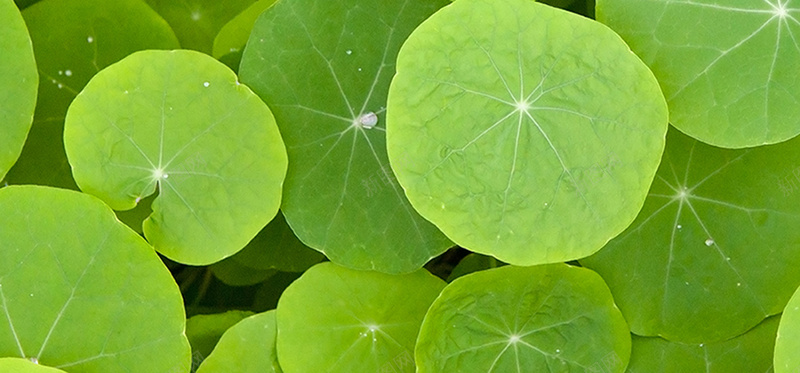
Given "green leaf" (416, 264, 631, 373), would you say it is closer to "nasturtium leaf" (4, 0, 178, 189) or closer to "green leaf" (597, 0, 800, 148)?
"green leaf" (597, 0, 800, 148)

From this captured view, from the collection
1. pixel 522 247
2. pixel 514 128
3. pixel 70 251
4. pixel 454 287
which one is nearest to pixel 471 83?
pixel 514 128

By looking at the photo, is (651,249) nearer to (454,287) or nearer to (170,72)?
(454,287)

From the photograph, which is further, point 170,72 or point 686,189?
point 686,189

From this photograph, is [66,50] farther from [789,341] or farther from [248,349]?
[789,341]

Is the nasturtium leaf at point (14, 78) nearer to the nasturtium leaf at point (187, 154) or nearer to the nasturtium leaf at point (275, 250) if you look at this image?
the nasturtium leaf at point (187, 154)

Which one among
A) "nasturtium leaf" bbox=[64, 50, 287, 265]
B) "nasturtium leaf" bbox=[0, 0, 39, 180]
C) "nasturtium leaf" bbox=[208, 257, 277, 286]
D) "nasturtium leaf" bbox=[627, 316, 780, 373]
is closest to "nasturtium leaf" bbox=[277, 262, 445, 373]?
"nasturtium leaf" bbox=[64, 50, 287, 265]

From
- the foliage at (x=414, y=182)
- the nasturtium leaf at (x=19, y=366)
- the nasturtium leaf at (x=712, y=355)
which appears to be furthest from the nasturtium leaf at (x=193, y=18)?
the nasturtium leaf at (x=712, y=355)
